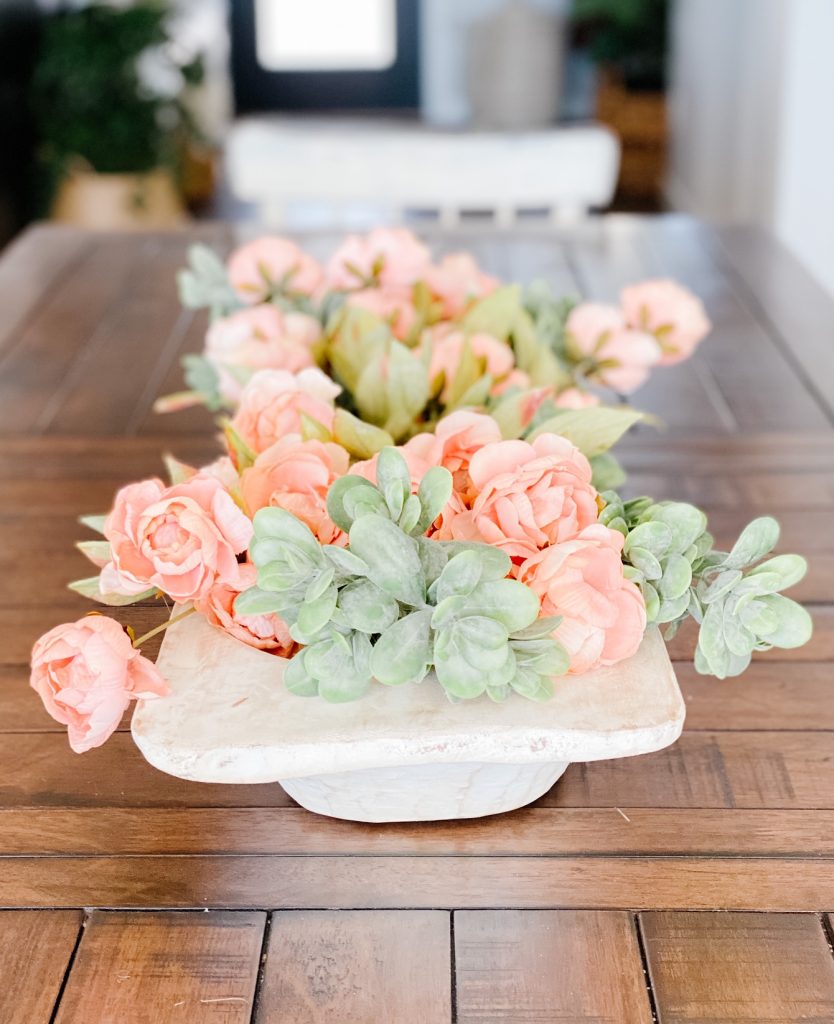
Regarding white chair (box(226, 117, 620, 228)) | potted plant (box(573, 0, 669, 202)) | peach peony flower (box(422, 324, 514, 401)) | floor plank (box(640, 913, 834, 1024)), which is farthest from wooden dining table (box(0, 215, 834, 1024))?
potted plant (box(573, 0, 669, 202))

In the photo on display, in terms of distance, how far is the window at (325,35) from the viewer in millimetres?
5289

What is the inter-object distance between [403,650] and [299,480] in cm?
13

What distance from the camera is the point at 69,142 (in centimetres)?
356

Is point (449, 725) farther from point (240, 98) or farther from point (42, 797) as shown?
point (240, 98)

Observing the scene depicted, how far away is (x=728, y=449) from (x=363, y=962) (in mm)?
698

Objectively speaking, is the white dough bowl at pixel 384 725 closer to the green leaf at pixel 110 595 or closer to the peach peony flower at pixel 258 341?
the green leaf at pixel 110 595

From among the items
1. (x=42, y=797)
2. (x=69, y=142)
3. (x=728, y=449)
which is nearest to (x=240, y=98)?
(x=69, y=142)

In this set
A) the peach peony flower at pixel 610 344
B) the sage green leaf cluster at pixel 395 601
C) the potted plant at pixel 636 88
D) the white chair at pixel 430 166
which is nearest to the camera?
the sage green leaf cluster at pixel 395 601

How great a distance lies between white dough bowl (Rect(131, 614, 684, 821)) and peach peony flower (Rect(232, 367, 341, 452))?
16 cm

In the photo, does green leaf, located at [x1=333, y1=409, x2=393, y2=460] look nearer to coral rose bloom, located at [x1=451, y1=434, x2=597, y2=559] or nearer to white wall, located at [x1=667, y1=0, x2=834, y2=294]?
coral rose bloom, located at [x1=451, y1=434, x2=597, y2=559]

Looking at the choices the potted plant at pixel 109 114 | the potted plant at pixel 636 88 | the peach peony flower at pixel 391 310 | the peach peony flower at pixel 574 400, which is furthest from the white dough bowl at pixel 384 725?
the potted plant at pixel 636 88

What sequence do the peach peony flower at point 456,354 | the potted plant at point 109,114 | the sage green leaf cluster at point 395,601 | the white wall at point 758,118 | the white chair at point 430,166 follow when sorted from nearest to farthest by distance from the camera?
the sage green leaf cluster at point 395,601 < the peach peony flower at point 456,354 < the white chair at point 430,166 < the white wall at point 758,118 < the potted plant at point 109,114

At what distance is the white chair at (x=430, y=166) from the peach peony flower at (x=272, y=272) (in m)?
0.77

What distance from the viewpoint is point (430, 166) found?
1.71 meters
